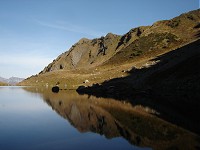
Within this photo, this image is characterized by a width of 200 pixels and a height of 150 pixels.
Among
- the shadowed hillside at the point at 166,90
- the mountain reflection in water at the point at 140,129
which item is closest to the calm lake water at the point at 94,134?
the mountain reflection in water at the point at 140,129

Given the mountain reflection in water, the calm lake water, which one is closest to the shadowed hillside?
the mountain reflection in water

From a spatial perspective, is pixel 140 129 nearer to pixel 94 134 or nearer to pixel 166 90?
pixel 94 134

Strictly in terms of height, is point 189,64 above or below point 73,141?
above

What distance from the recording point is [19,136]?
128 ft

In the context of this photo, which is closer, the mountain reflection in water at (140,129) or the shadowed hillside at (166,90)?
the mountain reflection in water at (140,129)

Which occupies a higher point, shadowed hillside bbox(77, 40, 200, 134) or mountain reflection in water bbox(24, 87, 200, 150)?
shadowed hillside bbox(77, 40, 200, 134)

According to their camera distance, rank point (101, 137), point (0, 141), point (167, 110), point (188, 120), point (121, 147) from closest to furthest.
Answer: point (121, 147) < point (0, 141) < point (101, 137) < point (188, 120) < point (167, 110)

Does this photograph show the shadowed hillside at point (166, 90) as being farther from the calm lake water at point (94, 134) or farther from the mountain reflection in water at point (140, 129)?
the calm lake water at point (94, 134)

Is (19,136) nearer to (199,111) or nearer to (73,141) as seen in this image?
(73,141)

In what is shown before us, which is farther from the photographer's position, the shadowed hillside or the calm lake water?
the shadowed hillside

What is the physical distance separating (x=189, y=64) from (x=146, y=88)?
1952 cm

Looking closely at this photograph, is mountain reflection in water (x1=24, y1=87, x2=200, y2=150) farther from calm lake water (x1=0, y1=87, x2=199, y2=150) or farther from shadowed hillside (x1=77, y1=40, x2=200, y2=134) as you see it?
shadowed hillside (x1=77, y1=40, x2=200, y2=134)

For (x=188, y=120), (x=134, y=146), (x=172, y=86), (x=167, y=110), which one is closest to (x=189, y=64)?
(x=172, y=86)

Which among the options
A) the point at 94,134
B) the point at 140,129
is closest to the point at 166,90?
the point at 140,129
